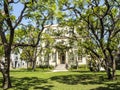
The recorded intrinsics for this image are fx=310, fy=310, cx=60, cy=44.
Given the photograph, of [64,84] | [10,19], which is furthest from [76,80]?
[10,19]

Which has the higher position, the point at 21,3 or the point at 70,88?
the point at 21,3

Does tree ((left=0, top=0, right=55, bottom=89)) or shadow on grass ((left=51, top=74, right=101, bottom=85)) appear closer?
tree ((left=0, top=0, right=55, bottom=89))

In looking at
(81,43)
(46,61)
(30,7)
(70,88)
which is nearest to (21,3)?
(30,7)

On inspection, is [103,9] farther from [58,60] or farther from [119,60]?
[58,60]

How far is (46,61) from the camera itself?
280 ft

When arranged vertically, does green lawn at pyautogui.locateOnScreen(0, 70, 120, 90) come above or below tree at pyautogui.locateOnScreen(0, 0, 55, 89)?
below

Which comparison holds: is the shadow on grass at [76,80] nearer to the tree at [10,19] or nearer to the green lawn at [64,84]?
the green lawn at [64,84]

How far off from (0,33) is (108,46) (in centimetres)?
1011

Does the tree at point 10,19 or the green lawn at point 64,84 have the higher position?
the tree at point 10,19

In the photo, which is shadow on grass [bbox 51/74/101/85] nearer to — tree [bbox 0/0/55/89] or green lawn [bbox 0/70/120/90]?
green lawn [bbox 0/70/120/90]

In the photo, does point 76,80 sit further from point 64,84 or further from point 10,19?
point 10,19

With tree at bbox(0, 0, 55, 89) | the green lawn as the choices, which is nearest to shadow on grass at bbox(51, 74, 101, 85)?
the green lawn

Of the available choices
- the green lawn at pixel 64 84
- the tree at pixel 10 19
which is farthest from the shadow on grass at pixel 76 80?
the tree at pixel 10 19

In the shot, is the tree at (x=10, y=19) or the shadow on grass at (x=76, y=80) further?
the shadow on grass at (x=76, y=80)
